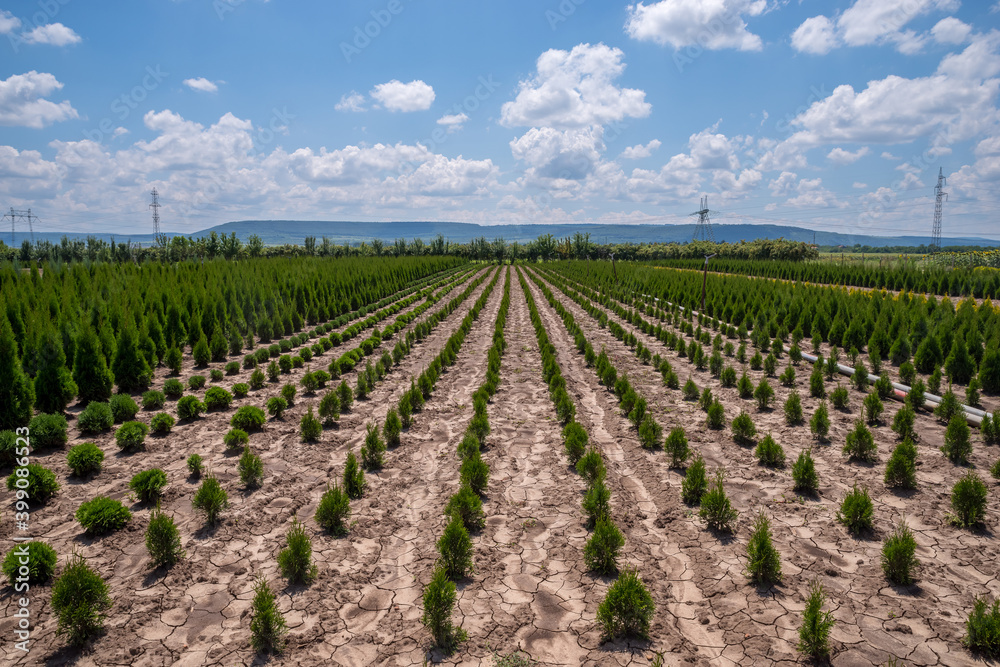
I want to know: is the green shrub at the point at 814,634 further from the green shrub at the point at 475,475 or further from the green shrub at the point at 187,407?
the green shrub at the point at 187,407

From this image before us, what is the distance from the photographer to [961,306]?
1445cm

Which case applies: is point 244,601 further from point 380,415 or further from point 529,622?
point 380,415

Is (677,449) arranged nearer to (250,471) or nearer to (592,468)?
(592,468)

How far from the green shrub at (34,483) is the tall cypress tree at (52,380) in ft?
9.82

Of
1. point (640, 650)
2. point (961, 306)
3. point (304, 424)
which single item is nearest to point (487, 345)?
point (304, 424)

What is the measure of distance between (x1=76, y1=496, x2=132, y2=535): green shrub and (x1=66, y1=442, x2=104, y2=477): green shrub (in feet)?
4.62

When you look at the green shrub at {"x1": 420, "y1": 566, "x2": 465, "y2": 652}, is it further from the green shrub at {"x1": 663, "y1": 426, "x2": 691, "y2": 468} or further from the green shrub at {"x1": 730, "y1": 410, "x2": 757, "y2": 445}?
the green shrub at {"x1": 730, "y1": 410, "x2": 757, "y2": 445}

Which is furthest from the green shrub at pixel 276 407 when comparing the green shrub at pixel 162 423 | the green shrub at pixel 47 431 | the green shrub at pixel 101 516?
the green shrub at pixel 101 516

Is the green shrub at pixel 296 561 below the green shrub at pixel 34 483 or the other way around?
below

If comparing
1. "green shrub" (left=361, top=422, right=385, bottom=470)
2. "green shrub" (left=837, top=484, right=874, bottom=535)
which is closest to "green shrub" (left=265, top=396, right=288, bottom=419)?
"green shrub" (left=361, top=422, right=385, bottom=470)

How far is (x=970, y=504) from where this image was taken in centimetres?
494

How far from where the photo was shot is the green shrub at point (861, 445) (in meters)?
6.60

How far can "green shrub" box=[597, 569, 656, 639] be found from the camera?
11.8 feet

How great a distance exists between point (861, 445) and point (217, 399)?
10.1m
